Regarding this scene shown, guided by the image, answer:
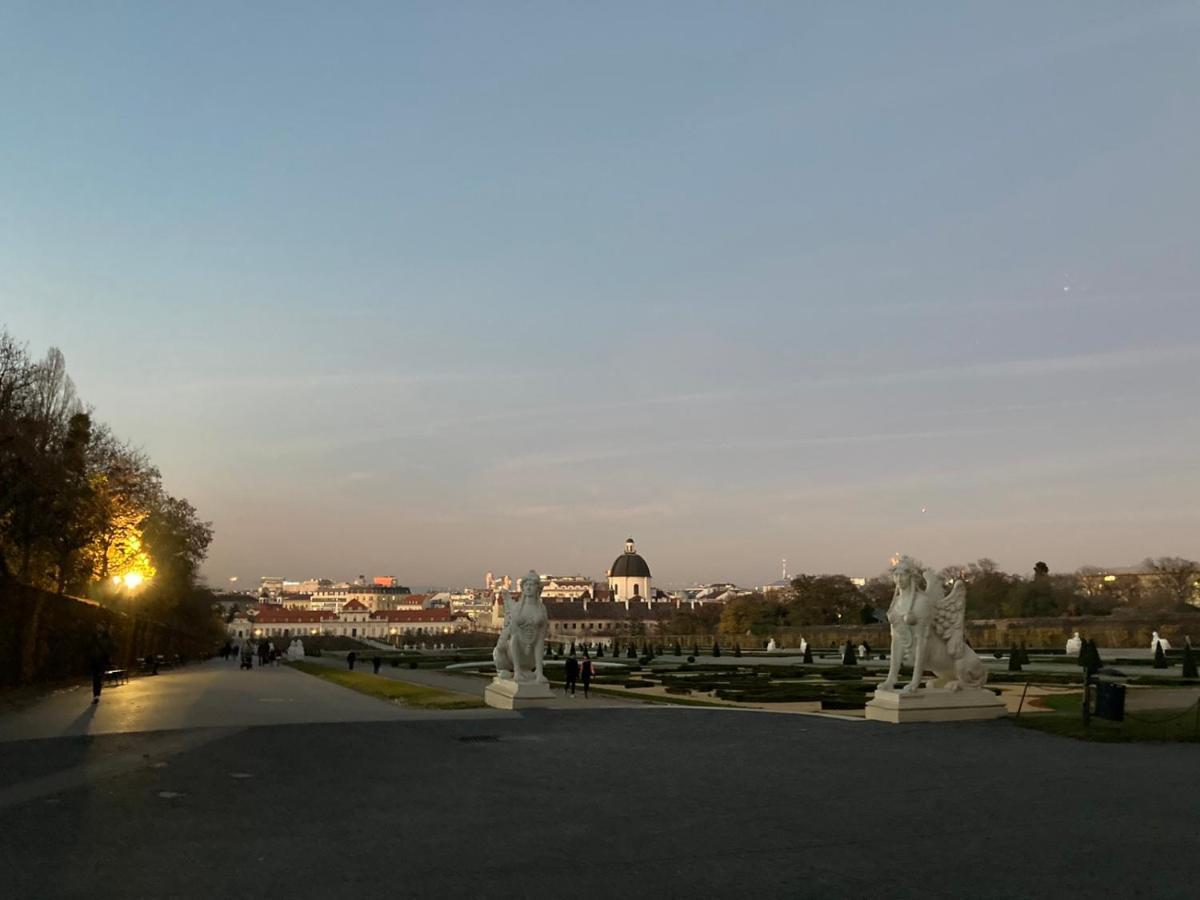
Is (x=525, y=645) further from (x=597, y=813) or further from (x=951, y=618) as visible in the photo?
(x=597, y=813)

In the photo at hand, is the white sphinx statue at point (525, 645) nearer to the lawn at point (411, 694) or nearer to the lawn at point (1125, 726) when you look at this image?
the lawn at point (411, 694)

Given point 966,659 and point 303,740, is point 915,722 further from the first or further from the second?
point 303,740

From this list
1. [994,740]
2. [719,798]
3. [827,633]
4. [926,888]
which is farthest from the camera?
[827,633]

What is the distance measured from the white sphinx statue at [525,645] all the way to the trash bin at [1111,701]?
11.8m

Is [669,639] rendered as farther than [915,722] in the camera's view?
Yes

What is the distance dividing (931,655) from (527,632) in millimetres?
9312

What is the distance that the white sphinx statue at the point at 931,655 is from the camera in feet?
63.0

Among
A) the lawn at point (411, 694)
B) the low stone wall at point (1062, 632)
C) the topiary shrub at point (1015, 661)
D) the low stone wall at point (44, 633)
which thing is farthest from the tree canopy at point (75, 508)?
the low stone wall at point (1062, 632)

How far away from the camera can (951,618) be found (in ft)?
64.1

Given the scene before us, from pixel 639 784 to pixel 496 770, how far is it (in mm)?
2330

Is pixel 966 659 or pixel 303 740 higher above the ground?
pixel 966 659

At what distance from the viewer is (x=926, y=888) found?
7.41 meters

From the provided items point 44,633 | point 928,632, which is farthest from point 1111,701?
point 44,633

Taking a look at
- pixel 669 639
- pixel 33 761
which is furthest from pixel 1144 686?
pixel 669 639
